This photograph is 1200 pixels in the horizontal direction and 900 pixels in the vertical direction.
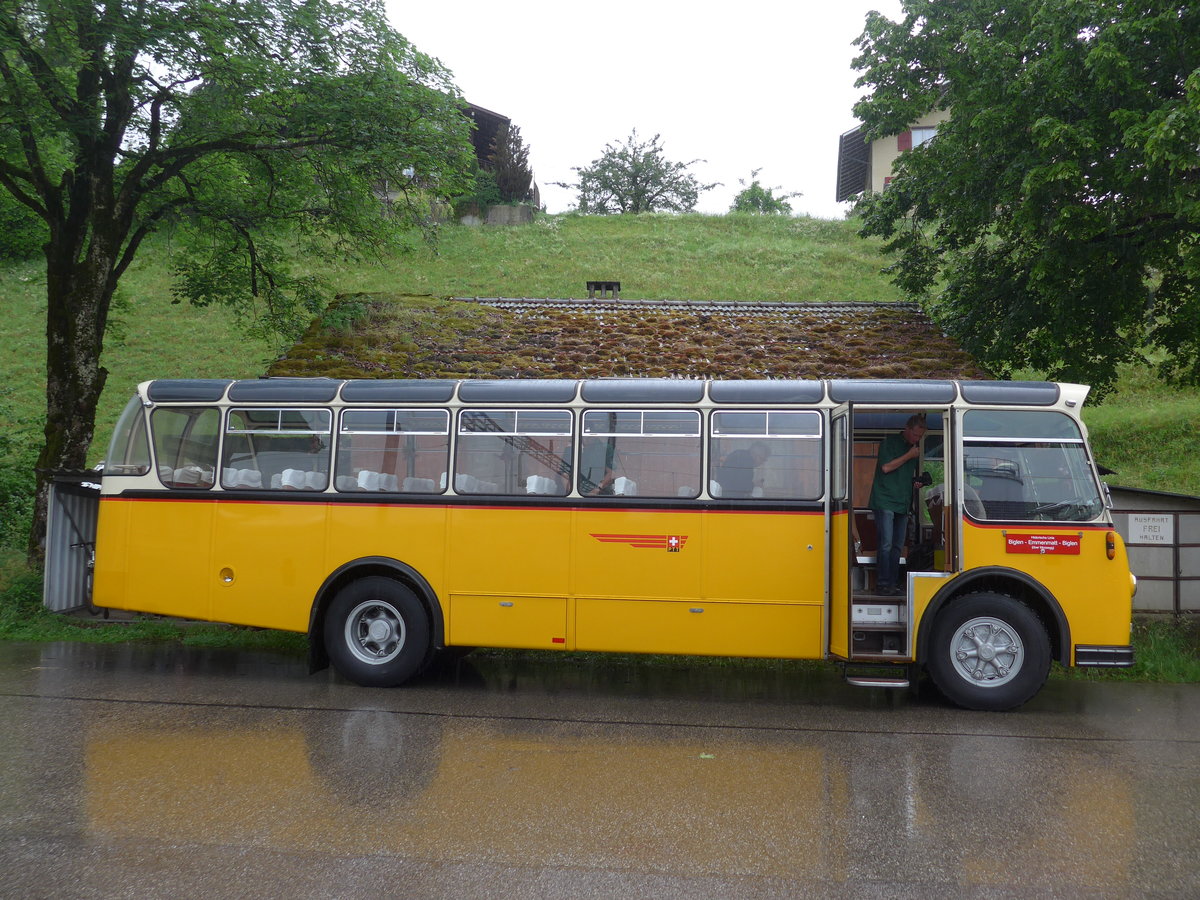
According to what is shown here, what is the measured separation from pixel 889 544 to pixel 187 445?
701 centimetres

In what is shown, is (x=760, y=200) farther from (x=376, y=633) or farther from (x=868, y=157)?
(x=376, y=633)

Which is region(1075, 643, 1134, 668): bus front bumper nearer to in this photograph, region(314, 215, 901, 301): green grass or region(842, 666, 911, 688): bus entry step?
region(842, 666, 911, 688): bus entry step

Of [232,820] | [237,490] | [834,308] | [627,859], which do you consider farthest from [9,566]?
[834,308]

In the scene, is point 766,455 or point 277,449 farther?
point 277,449

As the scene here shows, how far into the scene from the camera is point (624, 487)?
31.4 feet

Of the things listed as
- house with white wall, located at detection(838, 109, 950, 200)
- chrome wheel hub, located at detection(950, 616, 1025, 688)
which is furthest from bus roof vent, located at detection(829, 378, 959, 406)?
house with white wall, located at detection(838, 109, 950, 200)

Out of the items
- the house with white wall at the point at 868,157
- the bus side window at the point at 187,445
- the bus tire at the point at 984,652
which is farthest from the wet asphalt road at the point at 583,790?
the house with white wall at the point at 868,157

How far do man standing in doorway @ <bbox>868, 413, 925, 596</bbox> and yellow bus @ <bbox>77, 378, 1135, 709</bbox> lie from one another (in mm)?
154

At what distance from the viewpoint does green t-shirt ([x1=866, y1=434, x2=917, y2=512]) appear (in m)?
9.38

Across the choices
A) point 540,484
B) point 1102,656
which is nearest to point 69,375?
point 540,484

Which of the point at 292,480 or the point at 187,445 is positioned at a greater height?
the point at 187,445

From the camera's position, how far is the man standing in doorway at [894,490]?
30.7 feet

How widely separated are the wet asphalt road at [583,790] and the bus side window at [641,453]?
1.94m

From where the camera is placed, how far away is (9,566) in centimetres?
1435
